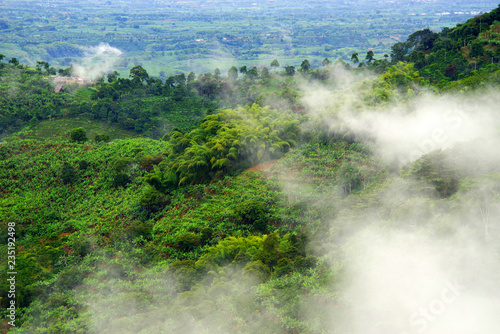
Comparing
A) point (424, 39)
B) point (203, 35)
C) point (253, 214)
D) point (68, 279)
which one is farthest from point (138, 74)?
point (203, 35)

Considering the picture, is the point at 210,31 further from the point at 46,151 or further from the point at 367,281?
the point at 367,281

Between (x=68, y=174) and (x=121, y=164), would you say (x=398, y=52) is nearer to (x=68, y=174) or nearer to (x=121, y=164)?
(x=121, y=164)

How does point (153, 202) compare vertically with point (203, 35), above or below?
below

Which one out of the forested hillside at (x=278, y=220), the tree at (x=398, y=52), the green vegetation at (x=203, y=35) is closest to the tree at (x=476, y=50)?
the forested hillside at (x=278, y=220)

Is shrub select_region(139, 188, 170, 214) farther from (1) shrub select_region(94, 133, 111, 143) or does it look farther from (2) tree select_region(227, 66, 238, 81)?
→ (2) tree select_region(227, 66, 238, 81)

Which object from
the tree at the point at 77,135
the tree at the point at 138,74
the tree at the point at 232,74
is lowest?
the tree at the point at 77,135

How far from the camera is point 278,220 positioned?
1625 cm

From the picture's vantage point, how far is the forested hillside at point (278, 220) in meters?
9.82

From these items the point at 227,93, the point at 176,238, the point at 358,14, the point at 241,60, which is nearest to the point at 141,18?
the point at 241,60

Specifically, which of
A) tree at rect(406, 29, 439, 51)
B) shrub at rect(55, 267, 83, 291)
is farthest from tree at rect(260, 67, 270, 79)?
shrub at rect(55, 267, 83, 291)

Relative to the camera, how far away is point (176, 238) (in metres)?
15.8

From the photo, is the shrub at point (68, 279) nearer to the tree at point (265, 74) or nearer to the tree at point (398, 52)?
the tree at point (265, 74)

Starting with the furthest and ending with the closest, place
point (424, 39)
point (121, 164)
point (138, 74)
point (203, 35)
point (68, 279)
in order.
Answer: point (203, 35) → point (138, 74) → point (424, 39) → point (121, 164) → point (68, 279)

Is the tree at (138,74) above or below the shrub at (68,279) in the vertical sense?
above
